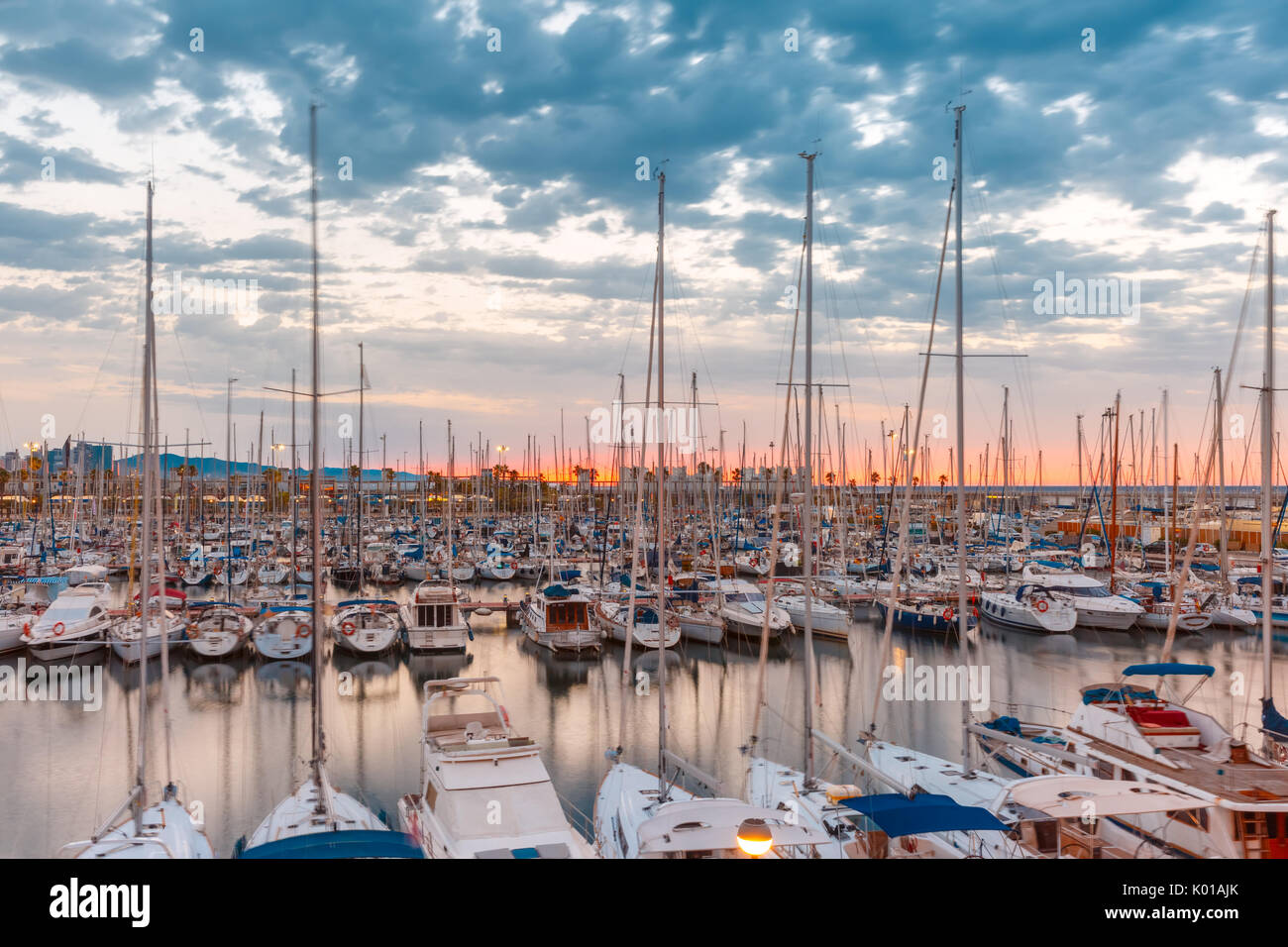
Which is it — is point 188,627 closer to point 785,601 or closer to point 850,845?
point 785,601

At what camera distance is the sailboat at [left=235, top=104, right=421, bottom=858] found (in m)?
8.05

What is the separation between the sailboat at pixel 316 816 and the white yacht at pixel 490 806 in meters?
0.86

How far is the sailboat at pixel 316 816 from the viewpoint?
26.4ft

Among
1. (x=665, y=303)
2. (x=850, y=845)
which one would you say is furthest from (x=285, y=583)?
(x=850, y=845)

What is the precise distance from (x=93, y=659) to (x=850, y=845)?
28.4m

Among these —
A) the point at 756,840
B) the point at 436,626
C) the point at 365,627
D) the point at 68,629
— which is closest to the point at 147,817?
the point at 756,840

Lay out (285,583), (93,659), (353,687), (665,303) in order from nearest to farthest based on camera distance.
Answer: (665,303)
(353,687)
(93,659)
(285,583)

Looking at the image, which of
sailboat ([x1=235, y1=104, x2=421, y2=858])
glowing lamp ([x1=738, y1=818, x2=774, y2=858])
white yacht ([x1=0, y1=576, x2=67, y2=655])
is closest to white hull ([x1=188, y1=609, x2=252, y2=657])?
white yacht ([x1=0, y1=576, x2=67, y2=655])

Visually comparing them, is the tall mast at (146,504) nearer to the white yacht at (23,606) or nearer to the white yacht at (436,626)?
the white yacht at (436,626)

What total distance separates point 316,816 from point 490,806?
2.59 m

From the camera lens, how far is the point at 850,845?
1038cm

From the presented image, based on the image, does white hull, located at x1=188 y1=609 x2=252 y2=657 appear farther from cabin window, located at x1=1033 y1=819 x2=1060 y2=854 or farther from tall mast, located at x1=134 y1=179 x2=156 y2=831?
cabin window, located at x1=1033 y1=819 x2=1060 y2=854

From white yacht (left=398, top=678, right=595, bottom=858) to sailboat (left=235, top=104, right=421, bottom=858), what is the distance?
86 centimetres

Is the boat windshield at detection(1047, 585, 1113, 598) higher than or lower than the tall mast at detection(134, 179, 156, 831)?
lower
